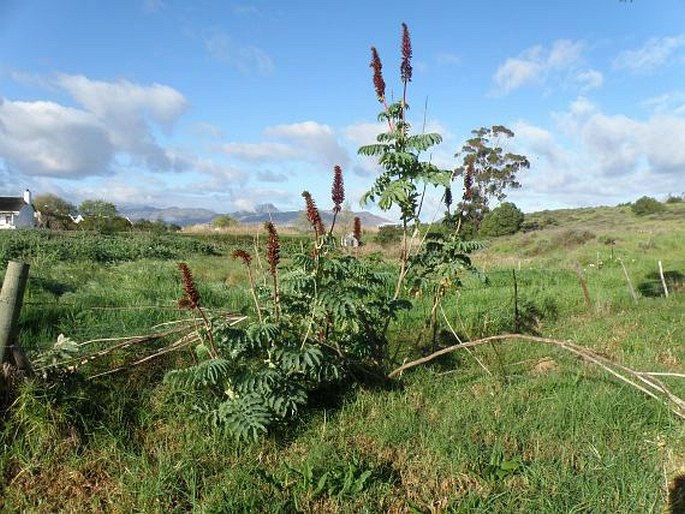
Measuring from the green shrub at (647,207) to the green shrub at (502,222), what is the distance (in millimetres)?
12408

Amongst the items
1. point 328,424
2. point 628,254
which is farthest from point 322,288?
point 628,254

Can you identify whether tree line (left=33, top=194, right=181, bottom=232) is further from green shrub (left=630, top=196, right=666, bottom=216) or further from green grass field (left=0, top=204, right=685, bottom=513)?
green shrub (left=630, top=196, right=666, bottom=216)

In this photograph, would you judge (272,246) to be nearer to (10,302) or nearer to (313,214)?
(313,214)

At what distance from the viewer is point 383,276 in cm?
444

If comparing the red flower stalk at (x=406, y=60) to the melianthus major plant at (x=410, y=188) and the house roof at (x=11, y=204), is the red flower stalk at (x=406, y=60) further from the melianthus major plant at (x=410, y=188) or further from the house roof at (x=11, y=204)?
the house roof at (x=11, y=204)

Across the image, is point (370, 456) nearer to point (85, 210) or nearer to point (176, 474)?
point (176, 474)

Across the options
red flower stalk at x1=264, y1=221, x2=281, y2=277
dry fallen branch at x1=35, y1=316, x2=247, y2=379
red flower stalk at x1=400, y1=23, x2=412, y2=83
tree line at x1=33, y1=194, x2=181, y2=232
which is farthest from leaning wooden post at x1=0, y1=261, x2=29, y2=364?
tree line at x1=33, y1=194, x2=181, y2=232

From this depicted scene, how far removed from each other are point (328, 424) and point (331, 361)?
1.50ft

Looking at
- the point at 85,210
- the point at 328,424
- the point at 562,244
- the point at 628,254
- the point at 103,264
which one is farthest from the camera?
the point at 85,210

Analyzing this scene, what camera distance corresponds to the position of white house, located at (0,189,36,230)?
58.7 m

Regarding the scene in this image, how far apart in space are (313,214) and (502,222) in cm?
3475

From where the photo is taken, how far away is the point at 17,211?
194ft

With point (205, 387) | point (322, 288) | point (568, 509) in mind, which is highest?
point (322, 288)

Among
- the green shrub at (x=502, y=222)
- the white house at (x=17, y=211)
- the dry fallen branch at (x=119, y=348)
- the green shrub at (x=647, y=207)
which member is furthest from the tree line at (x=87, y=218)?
the green shrub at (x=647, y=207)
